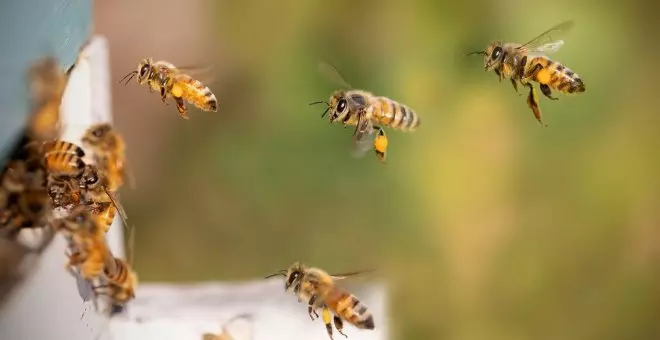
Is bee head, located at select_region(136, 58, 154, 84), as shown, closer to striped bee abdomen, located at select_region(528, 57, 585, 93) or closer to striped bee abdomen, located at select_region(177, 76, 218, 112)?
striped bee abdomen, located at select_region(177, 76, 218, 112)

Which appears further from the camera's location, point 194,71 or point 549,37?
point 549,37

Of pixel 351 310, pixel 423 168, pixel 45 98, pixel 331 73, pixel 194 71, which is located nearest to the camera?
pixel 45 98

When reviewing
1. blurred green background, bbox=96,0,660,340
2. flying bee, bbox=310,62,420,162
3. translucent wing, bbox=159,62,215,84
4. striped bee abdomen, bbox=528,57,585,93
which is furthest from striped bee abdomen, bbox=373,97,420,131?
blurred green background, bbox=96,0,660,340

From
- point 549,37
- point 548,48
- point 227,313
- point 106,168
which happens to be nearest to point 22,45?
point 106,168

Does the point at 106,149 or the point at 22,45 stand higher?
the point at 22,45

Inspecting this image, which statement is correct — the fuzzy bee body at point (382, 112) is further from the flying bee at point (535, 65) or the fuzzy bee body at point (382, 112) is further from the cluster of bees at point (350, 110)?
the flying bee at point (535, 65)

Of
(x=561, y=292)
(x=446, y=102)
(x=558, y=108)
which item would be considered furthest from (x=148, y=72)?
(x=561, y=292)

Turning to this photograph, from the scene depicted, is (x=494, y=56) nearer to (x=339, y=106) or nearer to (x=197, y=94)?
(x=339, y=106)
